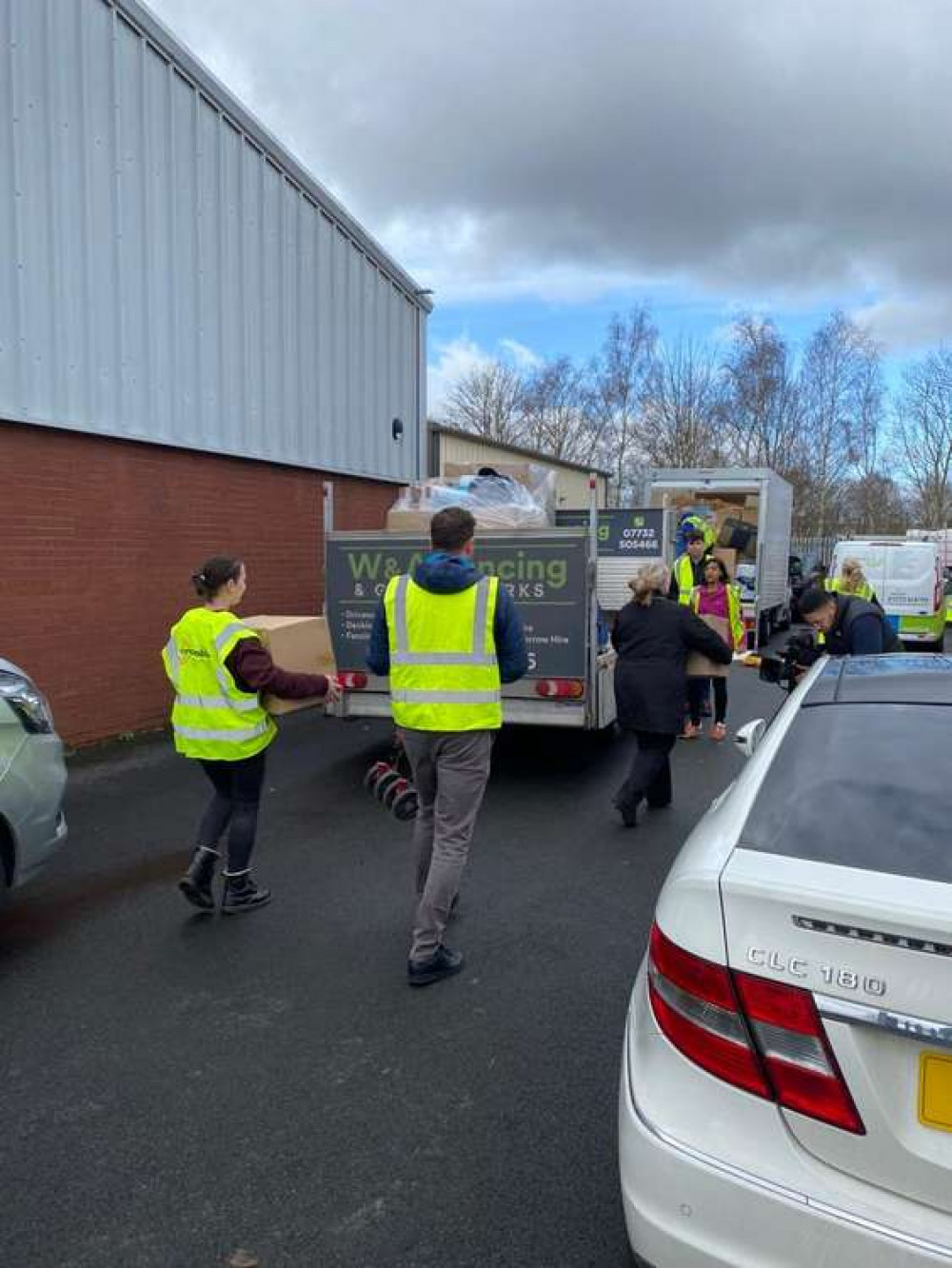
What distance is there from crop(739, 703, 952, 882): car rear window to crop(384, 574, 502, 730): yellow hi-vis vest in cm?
137

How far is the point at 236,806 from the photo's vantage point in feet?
14.0

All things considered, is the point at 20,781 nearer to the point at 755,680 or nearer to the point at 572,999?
the point at 572,999

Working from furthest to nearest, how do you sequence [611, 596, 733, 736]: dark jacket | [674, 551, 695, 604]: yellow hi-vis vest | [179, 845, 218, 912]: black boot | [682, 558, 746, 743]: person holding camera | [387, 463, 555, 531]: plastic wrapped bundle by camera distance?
[674, 551, 695, 604]: yellow hi-vis vest
[682, 558, 746, 743]: person holding camera
[387, 463, 555, 531]: plastic wrapped bundle
[611, 596, 733, 736]: dark jacket
[179, 845, 218, 912]: black boot

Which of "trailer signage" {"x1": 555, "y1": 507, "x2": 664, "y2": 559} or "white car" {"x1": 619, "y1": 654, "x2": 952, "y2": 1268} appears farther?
"trailer signage" {"x1": 555, "y1": 507, "x2": 664, "y2": 559}

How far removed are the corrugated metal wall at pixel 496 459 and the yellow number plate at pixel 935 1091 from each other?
406 inches

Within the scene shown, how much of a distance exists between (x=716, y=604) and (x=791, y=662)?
2491 mm

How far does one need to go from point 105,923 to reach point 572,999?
90.0 inches

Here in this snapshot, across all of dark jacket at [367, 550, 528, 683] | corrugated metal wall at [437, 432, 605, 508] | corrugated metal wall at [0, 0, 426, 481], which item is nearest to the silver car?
dark jacket at [367, 550, 528, 683]

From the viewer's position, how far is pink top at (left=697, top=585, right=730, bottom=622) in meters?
8.09

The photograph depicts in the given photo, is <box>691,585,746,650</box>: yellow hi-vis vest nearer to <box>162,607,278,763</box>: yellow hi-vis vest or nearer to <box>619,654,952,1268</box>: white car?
<box>162,607,278,763</box>: yellow hi-vis vest

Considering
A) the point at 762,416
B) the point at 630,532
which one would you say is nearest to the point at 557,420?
the point at 762,416

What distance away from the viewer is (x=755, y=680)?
40.2 ft

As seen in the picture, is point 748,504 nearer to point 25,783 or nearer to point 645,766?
point 645,766

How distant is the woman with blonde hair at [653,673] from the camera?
18.2 feet
